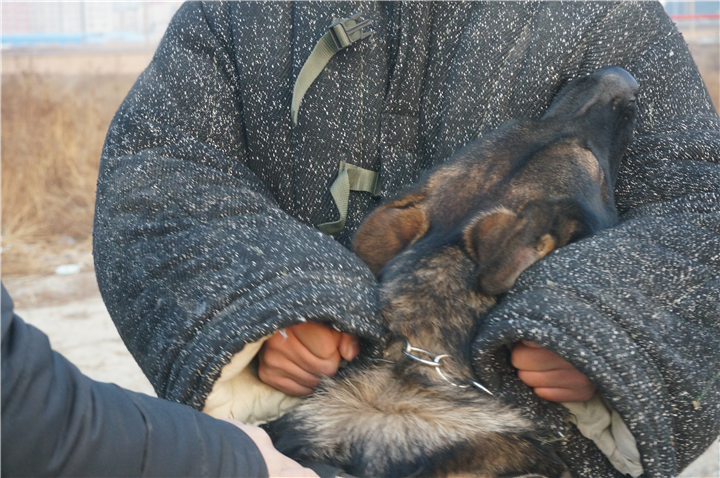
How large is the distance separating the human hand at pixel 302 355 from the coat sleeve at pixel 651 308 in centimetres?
40

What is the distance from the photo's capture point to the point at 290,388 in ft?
6.09

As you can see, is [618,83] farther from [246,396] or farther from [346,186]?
[246,396]

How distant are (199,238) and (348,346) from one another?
520 mm

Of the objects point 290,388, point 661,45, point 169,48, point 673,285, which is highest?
point 661,45

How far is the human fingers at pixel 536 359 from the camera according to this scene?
5.34 feet

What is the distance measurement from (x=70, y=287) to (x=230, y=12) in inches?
173

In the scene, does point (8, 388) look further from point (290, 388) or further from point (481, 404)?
point (481, 404)

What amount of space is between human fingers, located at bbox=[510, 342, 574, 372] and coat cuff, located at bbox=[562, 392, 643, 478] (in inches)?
5.3

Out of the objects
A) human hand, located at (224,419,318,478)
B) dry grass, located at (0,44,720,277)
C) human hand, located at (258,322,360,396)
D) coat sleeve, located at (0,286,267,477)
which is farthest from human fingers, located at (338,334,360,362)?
dry grass, located at (0,44,720,277)

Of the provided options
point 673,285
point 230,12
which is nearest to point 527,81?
point 673,285

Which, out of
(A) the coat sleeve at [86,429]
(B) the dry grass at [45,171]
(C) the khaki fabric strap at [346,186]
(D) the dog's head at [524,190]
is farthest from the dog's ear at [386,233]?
(B) the dry grass at [45,171]

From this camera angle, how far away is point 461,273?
6.09 ft

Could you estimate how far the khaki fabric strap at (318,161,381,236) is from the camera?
2078 mm

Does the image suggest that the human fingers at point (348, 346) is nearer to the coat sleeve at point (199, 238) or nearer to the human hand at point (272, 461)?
the coat sleeve at point (199, 238)
